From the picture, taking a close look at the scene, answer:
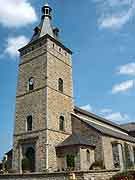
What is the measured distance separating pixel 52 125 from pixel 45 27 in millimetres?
14398

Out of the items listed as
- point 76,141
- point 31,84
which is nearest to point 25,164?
point 76,141

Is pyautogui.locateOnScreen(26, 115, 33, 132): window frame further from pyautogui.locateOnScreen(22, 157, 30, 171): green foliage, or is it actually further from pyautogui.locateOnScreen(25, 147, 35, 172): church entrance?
pyautogui.locateOnScreen(22, 157, 30, 171): green foliage

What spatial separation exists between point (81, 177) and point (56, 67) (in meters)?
16.1

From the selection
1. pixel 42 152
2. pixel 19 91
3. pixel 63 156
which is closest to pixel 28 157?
pixel 42 152

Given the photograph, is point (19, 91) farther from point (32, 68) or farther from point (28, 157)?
point (28, 157)

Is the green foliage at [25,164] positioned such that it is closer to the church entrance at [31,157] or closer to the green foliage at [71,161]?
the church entrance at [31,157]

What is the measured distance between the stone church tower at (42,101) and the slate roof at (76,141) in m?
0.72

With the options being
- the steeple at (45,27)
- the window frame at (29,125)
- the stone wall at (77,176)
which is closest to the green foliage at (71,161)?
the stone wall at (77,176)

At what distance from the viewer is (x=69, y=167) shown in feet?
77.9

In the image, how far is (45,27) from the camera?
3306 centimetres

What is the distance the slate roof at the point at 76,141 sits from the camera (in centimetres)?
2454

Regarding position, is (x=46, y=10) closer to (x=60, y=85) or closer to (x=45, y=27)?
(x=45, y=27)

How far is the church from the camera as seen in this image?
80.8 feet

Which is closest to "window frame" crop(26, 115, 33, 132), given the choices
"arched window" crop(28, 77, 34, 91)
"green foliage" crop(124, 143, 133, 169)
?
"arched window" crop(28, 77, 34, 91)
